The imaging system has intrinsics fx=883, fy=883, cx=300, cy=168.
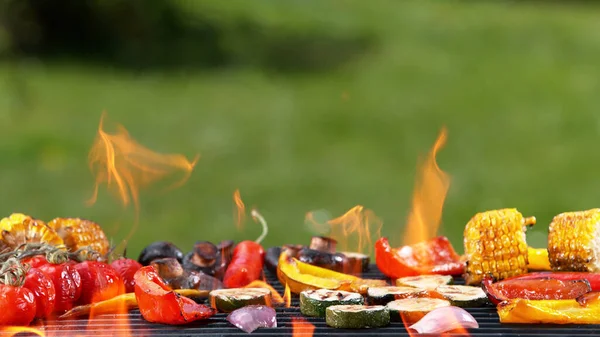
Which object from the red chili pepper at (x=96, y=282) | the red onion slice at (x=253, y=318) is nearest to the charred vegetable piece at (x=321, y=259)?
the red onion slice at (x=253, y=318)

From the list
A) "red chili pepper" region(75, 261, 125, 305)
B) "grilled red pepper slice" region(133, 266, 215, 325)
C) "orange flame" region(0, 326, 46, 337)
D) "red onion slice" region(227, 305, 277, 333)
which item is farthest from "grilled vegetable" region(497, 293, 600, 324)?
"orange flame" region(0, 326, 46, 337)

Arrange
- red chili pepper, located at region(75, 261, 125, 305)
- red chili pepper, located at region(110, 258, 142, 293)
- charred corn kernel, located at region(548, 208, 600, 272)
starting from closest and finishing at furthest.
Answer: red chili pepper, located at region(75, 261, 125, 305) → charred corn kernel, located at region(548, 208, 600, 272) → red chili pepper, located at region(110, 258, 142, 293)

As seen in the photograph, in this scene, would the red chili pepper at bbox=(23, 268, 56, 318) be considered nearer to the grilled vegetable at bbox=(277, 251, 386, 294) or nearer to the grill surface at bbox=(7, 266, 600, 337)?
the grill surface at bbox=(7, 266, 600, 337)

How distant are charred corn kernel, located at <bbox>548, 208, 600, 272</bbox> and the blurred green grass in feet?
14.9

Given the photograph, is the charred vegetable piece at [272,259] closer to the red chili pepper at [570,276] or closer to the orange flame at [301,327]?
the orange flame at [301,327]

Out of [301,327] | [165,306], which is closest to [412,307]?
[301,327]

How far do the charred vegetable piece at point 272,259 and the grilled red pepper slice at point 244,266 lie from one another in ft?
0.12

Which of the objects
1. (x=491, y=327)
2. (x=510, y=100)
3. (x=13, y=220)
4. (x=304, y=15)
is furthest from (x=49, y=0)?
(x=491, y=327)

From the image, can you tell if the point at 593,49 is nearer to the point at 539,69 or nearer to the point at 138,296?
the point at 539,69

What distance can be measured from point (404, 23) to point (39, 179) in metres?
8.12

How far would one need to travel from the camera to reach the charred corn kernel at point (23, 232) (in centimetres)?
393

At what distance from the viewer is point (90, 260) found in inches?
153

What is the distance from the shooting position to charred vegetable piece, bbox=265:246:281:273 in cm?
426

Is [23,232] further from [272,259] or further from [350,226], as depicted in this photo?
[350,226]
